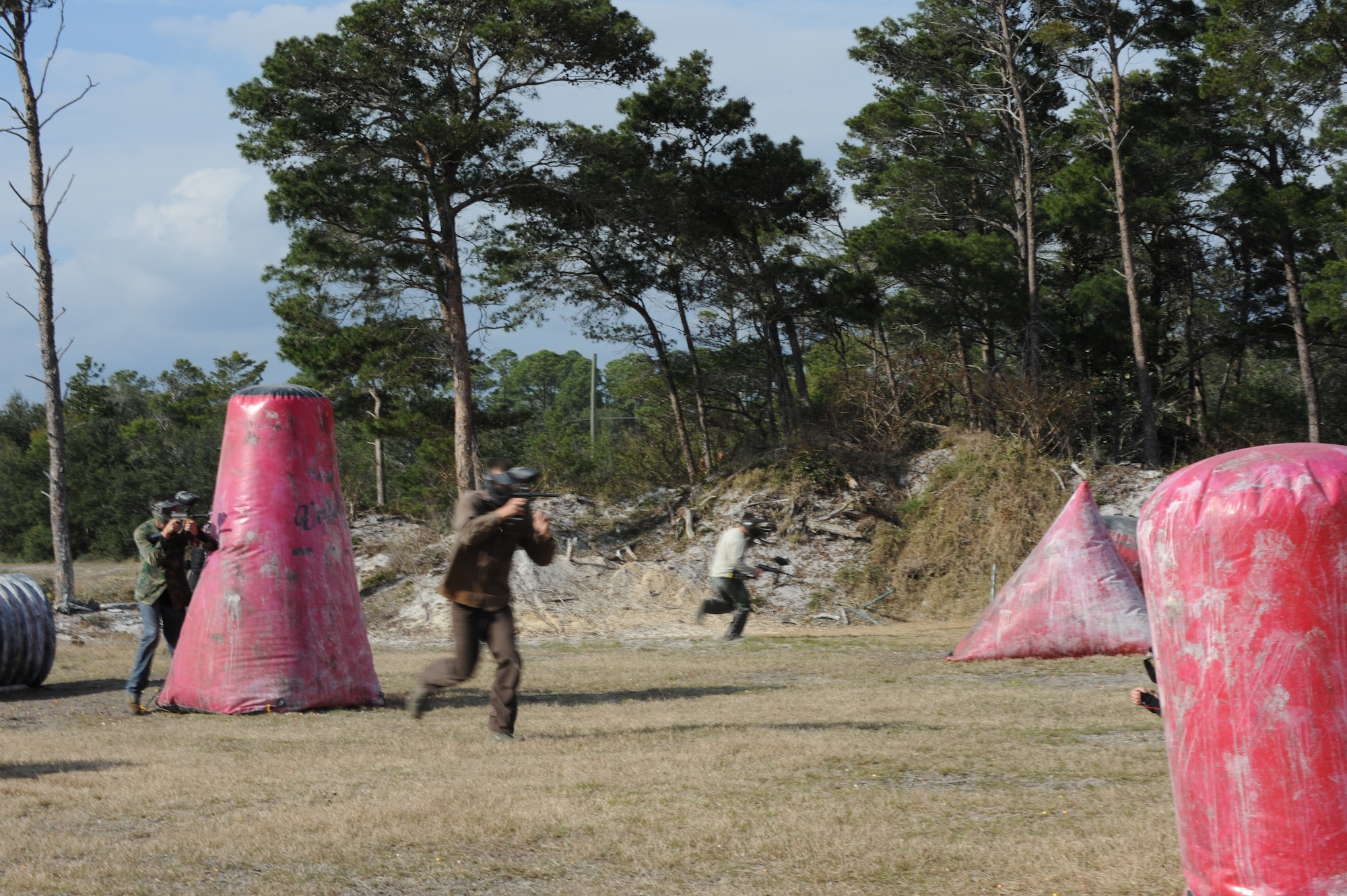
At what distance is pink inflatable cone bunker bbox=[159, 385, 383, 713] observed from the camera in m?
9.16

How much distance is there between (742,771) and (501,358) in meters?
88.4

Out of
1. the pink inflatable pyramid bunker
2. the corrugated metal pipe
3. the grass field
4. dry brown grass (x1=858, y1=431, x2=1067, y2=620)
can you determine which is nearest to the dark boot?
the pink inflatable pyramid bunker

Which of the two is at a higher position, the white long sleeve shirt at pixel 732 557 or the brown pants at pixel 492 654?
the white long sleeve shirt at pixel 732 557

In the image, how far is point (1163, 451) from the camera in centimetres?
2973

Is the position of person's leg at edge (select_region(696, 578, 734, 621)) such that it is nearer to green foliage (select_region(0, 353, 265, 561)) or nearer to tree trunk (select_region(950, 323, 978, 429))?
tree trunk (select_region(950, 323, 978, 429))

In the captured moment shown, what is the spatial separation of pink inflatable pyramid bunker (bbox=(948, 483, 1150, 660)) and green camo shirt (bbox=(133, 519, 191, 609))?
7.49 m

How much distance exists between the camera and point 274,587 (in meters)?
9.21

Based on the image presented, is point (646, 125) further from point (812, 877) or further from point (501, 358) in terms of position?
point (501, 358)

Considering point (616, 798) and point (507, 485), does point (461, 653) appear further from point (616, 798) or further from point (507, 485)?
point (616, 798)

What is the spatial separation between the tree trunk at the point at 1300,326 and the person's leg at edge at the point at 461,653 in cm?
2535

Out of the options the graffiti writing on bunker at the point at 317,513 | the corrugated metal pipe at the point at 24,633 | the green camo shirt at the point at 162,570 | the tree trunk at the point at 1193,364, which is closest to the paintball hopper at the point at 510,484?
the graffiti writing on bunker at the point at 317,513

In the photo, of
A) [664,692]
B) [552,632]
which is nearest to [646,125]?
[552,632]

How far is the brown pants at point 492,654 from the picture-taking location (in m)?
7.34

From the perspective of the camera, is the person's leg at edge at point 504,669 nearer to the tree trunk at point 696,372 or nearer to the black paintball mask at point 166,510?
the black paintball mask at point 166,510
